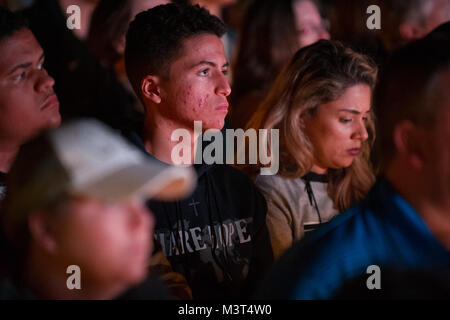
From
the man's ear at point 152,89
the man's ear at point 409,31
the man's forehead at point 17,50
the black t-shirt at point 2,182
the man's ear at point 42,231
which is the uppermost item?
the man's ear at point 409,31

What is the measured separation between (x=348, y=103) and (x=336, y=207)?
0.46 metres

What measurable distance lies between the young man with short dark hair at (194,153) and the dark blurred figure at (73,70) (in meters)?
0.78

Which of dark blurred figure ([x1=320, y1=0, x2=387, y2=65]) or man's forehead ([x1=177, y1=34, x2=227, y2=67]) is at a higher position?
dark blurred figure ([x1=320, y1=0, x2=387, y2=65])

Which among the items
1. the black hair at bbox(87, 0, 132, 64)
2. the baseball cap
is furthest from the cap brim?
the black hair at bbox(87, 0, 132, 64)

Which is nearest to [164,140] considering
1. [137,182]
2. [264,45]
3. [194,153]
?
[194,153]

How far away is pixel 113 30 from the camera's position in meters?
3.30

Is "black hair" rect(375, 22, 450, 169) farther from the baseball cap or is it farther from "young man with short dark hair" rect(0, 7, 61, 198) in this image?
"young man with short dark hair" rect(0, 7, 61, 198)

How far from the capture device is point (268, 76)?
3.69 metres

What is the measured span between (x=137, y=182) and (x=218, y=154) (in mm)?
1391

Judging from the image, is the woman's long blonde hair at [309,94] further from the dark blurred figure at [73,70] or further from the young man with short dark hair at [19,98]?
the young man with short dark hair at [19,98]

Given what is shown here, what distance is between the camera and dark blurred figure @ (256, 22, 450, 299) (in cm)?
164

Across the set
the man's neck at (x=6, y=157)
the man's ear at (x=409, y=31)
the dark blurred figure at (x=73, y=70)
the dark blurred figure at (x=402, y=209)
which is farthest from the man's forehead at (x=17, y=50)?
the man's ear at (x=409, y=31)

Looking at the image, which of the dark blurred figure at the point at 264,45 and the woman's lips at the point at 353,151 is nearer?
the woman's lips at the point at 353,151

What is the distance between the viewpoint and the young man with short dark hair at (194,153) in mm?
2408
